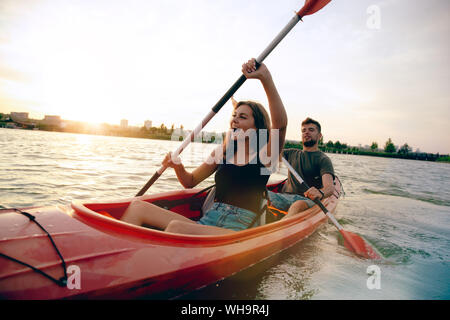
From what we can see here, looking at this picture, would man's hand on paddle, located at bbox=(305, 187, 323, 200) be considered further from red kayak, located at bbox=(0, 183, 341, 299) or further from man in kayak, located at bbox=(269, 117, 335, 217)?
red kayak, located at bbox=(0, 183, 341, 299)

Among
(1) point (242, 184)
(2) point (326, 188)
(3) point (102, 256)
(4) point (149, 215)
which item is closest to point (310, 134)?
(2) point (326, 188)

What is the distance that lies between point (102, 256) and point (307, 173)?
3.61m

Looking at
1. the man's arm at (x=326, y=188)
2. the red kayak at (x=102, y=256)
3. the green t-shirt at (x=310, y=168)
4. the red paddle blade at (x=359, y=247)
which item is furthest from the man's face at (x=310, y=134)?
the red kayak at (x=102, y=256)

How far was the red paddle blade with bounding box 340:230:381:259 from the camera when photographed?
3389 mm

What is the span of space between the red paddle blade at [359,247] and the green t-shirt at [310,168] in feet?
3.29

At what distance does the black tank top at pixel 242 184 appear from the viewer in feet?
7.14

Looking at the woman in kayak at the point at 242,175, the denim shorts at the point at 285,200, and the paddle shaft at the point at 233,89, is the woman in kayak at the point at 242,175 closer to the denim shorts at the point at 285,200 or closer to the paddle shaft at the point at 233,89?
the paddle shaft at the point at 233,89

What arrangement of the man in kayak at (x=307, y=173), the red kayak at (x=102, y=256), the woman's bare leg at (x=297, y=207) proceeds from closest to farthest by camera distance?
the red kayak at (x=102, y=256) < the woman's bare leg at (x=297, y=207) < the man in kayak at (x=307, y=173)

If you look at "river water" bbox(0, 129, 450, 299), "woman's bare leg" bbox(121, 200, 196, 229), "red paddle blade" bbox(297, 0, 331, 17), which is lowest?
"river water" bbox(0, 129, 450, 299)

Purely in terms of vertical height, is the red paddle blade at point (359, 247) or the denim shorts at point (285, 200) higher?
the denim shorts at point (285, 200)

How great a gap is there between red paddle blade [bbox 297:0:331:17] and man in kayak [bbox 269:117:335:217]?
2.24 m

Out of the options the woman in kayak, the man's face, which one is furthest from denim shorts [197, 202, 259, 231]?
the man's face

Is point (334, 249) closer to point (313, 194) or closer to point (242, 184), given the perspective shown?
point (313, 194)
